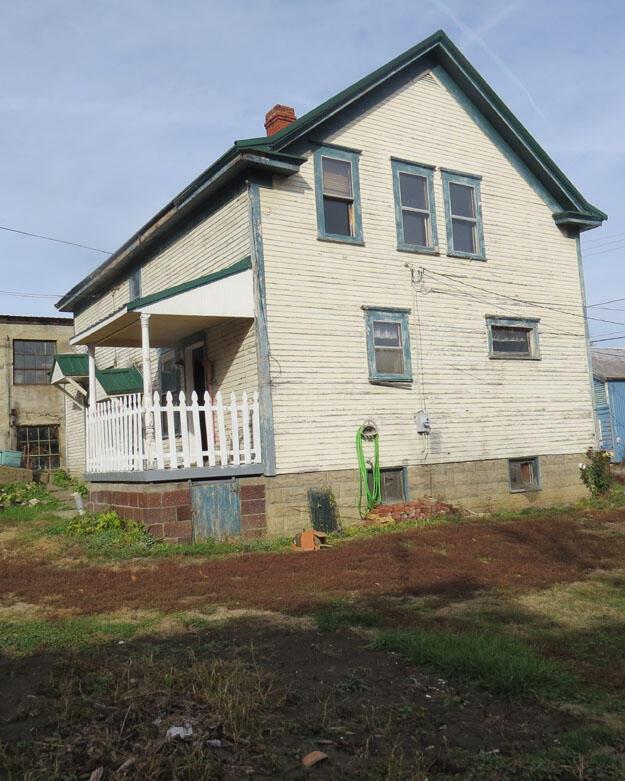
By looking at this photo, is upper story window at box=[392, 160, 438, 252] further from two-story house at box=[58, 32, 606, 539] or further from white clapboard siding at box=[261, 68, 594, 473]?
white clapboard siding at box=[261, 68, 594, 473]

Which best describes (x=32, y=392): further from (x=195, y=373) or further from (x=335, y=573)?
(x=335, y=573)

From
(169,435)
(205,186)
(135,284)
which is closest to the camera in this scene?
(169,435)

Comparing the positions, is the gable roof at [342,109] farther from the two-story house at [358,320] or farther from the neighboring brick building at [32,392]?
the neighboring brick building at [32,392]

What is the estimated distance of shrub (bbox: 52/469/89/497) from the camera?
832 inches

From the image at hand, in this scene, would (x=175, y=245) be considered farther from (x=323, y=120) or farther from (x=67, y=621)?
(x=67, y=621)

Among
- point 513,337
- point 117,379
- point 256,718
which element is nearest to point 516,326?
point 513,337

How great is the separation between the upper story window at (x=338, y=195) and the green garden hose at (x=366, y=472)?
3.73m

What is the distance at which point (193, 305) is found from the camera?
12320 millimetres

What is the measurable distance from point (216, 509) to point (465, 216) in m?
8.81

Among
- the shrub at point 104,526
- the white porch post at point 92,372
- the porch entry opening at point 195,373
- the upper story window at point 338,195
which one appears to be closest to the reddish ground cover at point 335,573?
the shrub at point 104,526

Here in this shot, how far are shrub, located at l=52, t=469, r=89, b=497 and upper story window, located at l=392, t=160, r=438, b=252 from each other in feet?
37.2

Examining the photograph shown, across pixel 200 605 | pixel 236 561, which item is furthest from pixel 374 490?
pixel 200 605

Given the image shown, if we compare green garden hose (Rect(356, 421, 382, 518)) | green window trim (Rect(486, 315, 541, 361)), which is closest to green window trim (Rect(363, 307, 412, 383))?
green garden hose (Rect(356, 421, 382, 518))

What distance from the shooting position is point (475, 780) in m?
3.49
